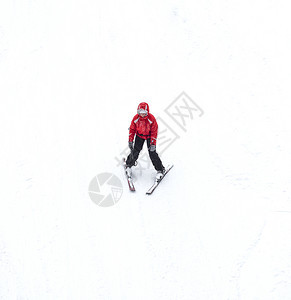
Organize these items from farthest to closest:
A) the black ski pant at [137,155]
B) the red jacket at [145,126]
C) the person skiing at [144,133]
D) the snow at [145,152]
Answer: the black ski pant at [137,155], the red jacket at [145,126], the person skiing at [144,133], the snow at [145,152]

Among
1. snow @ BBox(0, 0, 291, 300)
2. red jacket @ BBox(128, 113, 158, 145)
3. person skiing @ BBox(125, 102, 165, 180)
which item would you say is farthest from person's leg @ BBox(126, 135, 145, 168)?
snow @ BBox(0, 0, 291, 300)

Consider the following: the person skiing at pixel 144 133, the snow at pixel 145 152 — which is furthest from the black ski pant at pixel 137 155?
the snow at pixel 145 152

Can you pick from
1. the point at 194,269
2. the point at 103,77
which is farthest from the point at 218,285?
the point at 103,77

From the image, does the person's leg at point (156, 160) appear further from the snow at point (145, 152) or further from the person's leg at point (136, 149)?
the snow at point (145, 152)

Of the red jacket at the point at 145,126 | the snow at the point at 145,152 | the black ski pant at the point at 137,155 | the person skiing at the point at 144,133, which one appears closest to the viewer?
the snow at the point at 145,152

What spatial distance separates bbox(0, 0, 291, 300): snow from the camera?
6883mm

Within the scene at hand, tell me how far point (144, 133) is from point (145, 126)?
20cm

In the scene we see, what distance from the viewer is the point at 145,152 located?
30.5 feet

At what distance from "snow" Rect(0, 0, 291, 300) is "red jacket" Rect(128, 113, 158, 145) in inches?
56.5

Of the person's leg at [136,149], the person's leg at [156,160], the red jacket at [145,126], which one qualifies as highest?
the red jacket at [145,126]

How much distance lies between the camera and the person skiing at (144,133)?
7.39m

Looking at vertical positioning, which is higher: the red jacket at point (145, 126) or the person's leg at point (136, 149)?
the red jacket at point (145, 126)

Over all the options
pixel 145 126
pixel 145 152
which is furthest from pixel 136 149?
pixel 145 152

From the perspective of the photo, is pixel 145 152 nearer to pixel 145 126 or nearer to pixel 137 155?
pixel 137 155
